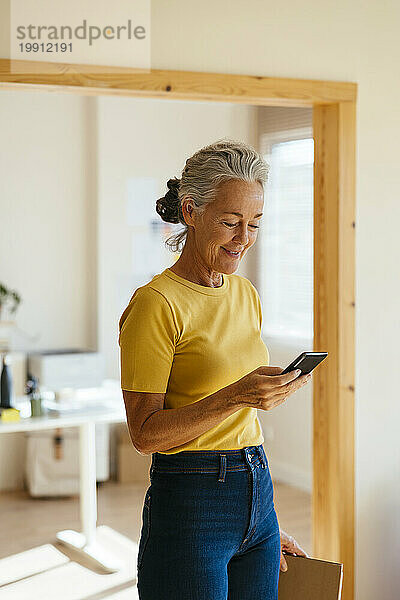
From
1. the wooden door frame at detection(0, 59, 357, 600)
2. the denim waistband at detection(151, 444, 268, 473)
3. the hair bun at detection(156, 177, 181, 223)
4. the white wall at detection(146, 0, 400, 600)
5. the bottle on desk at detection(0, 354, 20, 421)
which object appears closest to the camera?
the denim waistband at detection(151, 444, 268, 473)

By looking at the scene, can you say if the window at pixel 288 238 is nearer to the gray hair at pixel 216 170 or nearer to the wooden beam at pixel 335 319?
the wooden beam at pixel 335 319

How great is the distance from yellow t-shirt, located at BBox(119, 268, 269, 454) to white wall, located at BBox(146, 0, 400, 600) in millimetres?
1217

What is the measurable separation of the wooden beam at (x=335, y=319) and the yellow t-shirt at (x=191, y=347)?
124 cm

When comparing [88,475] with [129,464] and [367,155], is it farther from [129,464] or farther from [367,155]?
[367,155]

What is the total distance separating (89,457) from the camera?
4191 mm

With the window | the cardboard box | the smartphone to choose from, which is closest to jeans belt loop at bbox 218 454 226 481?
the smartphone

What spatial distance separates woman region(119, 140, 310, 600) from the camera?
5.44ft

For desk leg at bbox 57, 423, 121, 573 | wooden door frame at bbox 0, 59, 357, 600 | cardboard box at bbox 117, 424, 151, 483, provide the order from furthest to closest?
cardboard box at bbox 117, 424, 151, 483
desk leg at bbox 57, 423, 121, 573
wooden door frame at bbox 0, 59, 357, 600

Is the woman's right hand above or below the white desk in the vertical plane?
above

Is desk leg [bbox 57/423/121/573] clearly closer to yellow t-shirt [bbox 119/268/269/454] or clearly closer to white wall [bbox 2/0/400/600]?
white wall [bbox 2/0/400/600]

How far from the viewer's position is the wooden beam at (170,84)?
2.55 m

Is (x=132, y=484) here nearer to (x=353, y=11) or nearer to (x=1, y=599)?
(x=1, y=599)

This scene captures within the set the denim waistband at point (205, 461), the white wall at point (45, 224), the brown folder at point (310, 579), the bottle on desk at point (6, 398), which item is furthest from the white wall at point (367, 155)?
the white wall at point (45, 224)

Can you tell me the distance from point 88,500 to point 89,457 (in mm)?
231
